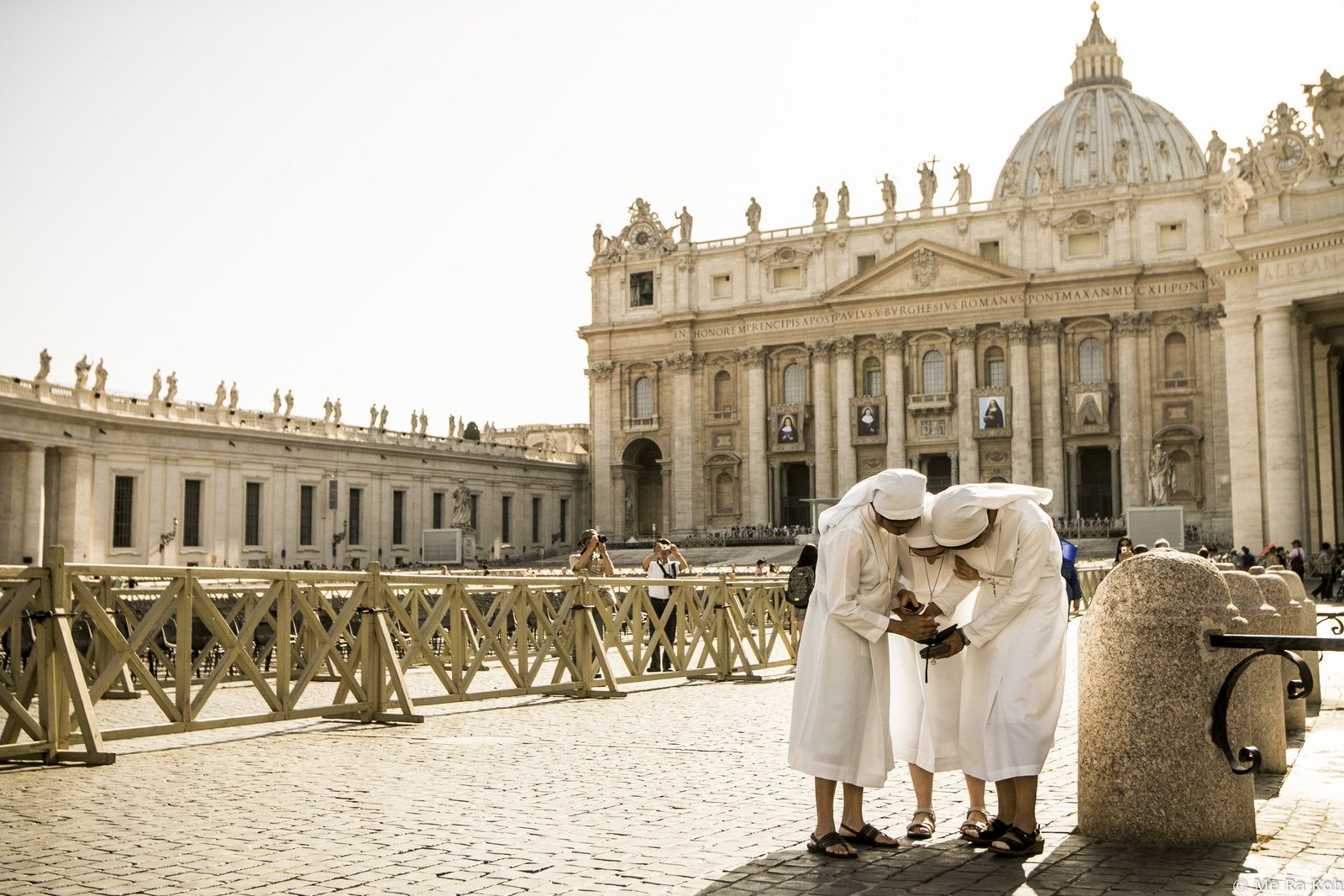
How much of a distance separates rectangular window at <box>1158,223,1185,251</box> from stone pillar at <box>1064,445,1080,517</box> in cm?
1013

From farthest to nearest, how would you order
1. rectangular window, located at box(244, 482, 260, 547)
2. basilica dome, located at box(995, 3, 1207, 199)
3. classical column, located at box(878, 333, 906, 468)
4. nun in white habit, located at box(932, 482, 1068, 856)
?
basilica dome, located at box(995, 3, 1207, 199) → classical column, located at box(878, 333, 906, 468) → rectangular window, located at box(244, 482, 260, 547) → nun in white habit, located at box(932, 482, 1068, 856)

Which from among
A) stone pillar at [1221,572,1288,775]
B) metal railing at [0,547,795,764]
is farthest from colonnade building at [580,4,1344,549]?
stone pillar at [1221,572,1288,775]

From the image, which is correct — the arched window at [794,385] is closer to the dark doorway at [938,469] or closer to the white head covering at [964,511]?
the dark doorway at [938,469]

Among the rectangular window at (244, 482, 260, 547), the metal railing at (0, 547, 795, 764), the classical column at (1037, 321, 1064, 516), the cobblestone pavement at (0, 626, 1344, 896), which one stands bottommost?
the cobblestone pavement at (0, 626, 1344, 896)

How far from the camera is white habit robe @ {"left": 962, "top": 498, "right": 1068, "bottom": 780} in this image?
5.98 meters

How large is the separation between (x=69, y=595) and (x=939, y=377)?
191 ft

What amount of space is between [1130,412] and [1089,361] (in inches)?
139

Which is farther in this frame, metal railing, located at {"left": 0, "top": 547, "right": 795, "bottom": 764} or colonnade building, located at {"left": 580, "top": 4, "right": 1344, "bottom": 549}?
colonnade building, located at {"left": 580, "top": 4, "right": 1344, "bottom": 549}

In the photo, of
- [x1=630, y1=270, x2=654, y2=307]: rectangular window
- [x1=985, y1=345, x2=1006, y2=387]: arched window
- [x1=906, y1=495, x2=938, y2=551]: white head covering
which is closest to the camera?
[x1=906, y1=495, x2=938, y2=551]: white head covering

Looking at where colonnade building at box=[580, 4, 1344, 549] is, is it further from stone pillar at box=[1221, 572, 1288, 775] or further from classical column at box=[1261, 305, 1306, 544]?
stone pillar at box=[1221, 572, 1288, 775]

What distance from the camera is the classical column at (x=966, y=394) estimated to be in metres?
62.5

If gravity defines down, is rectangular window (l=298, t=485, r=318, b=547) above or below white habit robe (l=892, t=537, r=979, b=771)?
above

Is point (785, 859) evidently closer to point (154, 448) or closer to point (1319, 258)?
point (1319, 258)

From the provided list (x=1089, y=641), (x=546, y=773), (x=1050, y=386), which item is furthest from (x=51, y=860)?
(x=1050, y=386)
